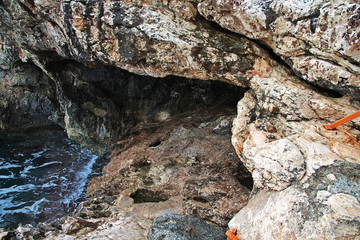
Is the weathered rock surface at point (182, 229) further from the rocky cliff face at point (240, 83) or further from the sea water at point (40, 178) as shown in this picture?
the sea water at point (40, 178)

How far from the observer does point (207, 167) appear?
21.5ft

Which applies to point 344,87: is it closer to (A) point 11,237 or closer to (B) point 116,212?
(B) point 116,212

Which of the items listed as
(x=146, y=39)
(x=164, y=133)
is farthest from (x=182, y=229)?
(x=164, y=133)

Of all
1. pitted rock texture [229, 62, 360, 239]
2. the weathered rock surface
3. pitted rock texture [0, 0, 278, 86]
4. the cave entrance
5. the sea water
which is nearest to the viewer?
pitted rock texture [229, 62, 360, 239]

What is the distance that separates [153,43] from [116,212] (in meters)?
3.71

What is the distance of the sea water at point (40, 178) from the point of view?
7271 millimetres

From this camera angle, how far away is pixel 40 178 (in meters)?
8.94

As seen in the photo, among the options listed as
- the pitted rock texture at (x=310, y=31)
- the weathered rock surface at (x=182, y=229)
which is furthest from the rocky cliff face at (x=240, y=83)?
the weathered rock surface at (x=182, y=229)

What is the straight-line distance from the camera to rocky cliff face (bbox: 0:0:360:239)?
3.24m

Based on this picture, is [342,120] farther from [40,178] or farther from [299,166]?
[40,178]

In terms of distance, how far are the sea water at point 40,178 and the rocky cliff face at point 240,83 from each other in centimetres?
160

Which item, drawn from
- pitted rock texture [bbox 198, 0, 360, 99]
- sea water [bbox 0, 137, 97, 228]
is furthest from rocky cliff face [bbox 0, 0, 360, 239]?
sea water [bbox 0, 137, 97, 228]

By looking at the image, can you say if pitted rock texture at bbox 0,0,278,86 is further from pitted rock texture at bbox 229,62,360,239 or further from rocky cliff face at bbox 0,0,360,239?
pitted rock texture at bbox 229,62,360,239

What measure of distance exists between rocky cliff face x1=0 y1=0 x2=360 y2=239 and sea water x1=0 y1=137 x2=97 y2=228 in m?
1.60
